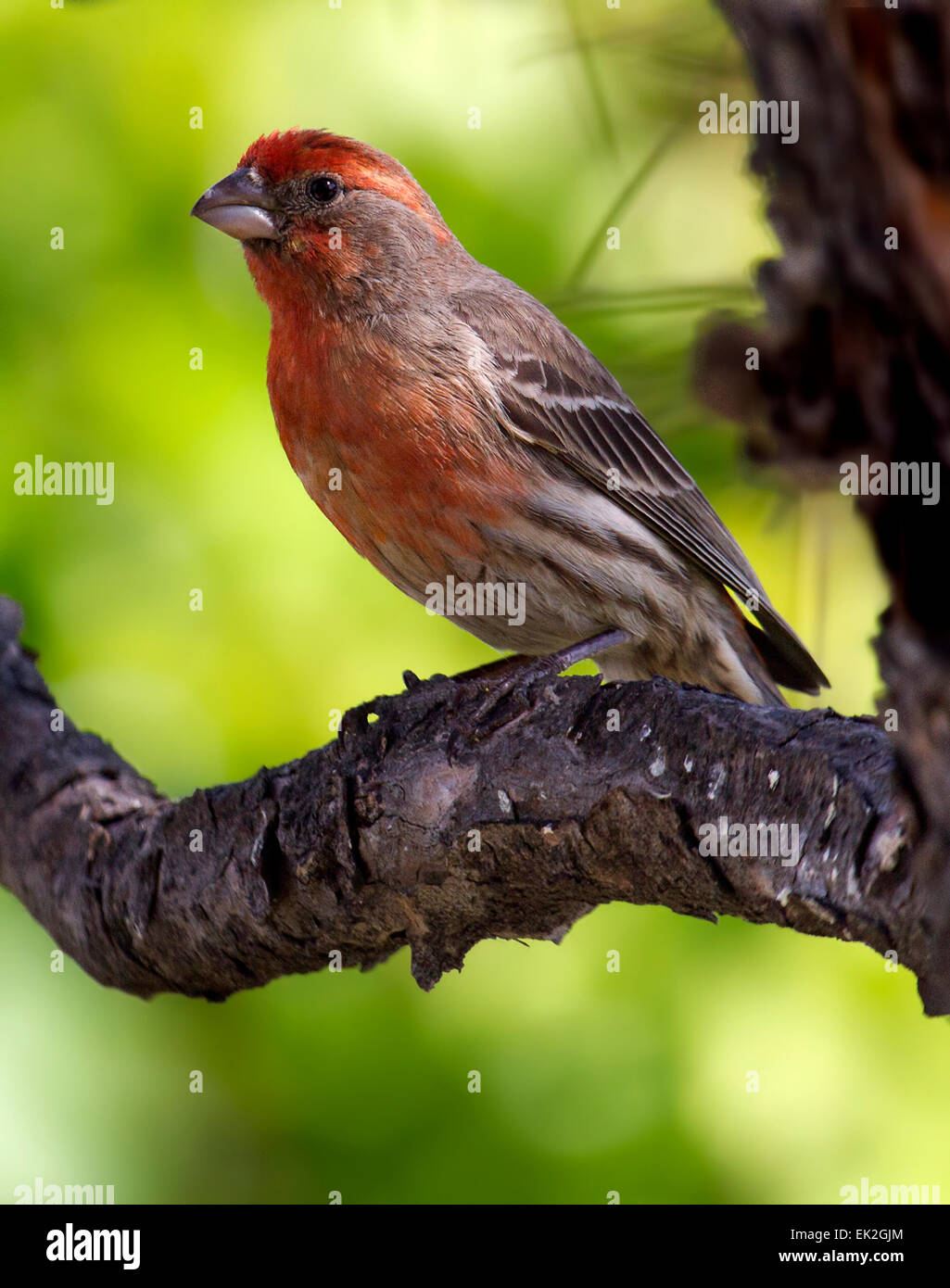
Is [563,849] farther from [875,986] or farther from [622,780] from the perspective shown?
[875,986]

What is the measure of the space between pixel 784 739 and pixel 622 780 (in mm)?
368

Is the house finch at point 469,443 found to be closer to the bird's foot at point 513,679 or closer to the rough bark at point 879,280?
the bird's foot at point 513,679

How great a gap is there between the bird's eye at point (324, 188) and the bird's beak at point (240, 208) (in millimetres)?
158

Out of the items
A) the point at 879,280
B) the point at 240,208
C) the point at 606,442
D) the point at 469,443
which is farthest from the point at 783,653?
the point at 879,280

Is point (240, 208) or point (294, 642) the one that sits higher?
point (240, 208)

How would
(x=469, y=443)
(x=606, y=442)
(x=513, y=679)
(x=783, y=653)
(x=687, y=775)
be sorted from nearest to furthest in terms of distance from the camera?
(x=687, y=775), (x=513, y=679), (x=469, y=443), (x=606, y=442), (x=783, y=653)

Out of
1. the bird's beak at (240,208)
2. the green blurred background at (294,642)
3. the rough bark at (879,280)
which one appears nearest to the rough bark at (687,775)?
the rough bark at (879,280)

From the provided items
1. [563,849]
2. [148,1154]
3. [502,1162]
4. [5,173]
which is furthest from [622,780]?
[5,173]

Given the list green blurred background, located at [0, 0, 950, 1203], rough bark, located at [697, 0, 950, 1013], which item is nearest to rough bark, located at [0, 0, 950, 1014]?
rough bark, located at [697, 0, 950, 1013]

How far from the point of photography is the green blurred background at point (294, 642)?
4707 millimetres

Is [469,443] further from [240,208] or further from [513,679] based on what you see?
[240,208]

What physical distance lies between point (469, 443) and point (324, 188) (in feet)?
4.01

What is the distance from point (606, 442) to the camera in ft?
16.3

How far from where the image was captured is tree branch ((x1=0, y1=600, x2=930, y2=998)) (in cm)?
276
